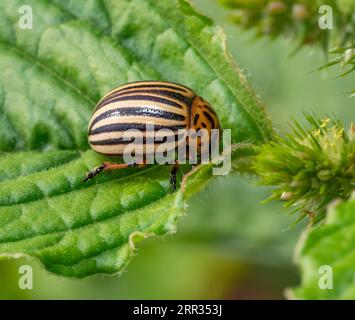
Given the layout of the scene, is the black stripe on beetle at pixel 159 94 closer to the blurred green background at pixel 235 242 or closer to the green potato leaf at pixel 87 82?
the green potato leaf at pixel 87 82

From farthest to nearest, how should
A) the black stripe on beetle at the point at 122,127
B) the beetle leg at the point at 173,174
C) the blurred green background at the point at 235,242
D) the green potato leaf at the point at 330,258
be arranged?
the blurred green background at the point at 235,242 < the black stripe on beetle at the point at 122,127 < the beetle leg at the point at 173,174 < the green potato leaf at the point at 330,258

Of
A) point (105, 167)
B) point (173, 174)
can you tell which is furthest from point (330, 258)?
point (105, 167)

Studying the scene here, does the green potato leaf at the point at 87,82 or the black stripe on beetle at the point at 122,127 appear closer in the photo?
the green potato leaf at the point at 87,82

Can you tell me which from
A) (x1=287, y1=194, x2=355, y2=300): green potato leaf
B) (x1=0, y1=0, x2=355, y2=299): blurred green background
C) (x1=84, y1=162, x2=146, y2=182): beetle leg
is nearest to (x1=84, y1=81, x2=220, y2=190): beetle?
(x1=84, y1=162, x2=146, y2=182): beetle leg

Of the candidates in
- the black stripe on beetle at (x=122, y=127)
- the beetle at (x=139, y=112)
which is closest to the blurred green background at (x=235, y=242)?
the beetle at (x=139, y=112)

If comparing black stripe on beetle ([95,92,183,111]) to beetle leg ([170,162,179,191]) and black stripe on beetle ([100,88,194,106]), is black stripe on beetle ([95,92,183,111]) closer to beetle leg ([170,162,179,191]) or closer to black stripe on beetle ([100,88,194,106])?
black stripe on beetle ([100,88,194,106])

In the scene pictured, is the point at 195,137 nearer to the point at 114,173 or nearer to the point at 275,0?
the point at 114,173
